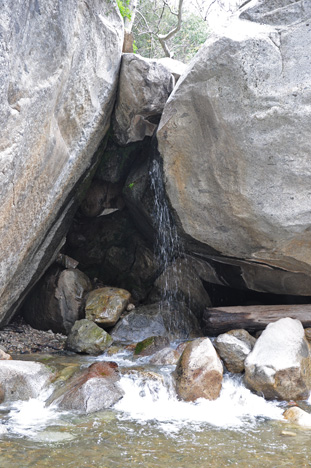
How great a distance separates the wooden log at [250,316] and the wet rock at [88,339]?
178 cm

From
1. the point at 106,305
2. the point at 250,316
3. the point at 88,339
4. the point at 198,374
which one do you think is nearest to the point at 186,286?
the point at 106,305

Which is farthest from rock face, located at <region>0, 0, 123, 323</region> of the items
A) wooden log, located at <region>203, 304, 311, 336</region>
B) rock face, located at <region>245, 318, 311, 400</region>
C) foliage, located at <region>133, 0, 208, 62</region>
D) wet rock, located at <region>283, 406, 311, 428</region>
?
foliage, located at <region>133, 0, 208, 62</region>

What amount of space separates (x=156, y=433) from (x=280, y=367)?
1.87 meters

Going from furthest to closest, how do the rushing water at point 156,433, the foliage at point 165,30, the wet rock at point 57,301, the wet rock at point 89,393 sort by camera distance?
the foliage at point 165,30, the wet rock at point 57,301, the wet rock at point 89,393, the rushing water at point 156,433

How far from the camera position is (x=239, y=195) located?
20.0 ft

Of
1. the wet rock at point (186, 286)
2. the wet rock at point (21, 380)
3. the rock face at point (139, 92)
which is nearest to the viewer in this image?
the wet rock at point (21, 380)

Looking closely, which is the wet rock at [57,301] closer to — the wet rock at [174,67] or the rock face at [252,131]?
the rock face at [252,131]

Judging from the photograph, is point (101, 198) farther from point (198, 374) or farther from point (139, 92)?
point (198, 374)

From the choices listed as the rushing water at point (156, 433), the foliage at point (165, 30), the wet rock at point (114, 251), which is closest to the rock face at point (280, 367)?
the rushing water at point (156, 433)

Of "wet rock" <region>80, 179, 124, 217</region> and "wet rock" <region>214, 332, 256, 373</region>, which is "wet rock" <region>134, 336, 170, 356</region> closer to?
"wet rock" <region>214, 332, 256, 373</region>

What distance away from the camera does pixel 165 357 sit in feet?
19.6

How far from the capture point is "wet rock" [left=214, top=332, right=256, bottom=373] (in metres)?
5.56

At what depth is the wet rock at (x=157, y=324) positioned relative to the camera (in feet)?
25.0

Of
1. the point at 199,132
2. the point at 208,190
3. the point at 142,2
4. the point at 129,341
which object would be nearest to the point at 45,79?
the point at 199,132
